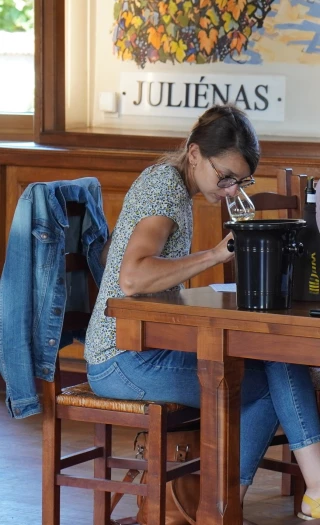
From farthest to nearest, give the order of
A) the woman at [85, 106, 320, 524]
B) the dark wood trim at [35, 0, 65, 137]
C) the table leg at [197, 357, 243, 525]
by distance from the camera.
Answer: the dark wood trim at [35, 0, 65, 137]
the woman at [85, 106, 320, 524]
the table leg at [197, 357, 243, 525]

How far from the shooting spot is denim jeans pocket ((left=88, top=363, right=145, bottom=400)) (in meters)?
2.70

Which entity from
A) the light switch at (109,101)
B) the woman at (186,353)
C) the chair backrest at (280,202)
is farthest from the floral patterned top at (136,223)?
the light switch at (109,101)

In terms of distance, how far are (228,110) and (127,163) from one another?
5.54 feet

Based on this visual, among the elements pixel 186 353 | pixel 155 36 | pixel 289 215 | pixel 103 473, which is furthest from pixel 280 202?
pixel 155 36

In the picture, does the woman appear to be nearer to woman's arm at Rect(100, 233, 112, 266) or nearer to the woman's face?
the woman's face

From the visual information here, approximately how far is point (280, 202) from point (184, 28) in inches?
56.0

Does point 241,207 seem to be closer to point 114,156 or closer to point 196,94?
point 114,156

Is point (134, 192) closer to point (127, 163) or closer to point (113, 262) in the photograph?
point (113, 262)

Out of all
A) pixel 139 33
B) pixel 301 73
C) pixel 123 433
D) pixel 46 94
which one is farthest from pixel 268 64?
pixel 123 433

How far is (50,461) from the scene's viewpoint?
110 inches

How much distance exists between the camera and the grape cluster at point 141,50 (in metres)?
4.70

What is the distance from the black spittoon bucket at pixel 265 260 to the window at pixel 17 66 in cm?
306

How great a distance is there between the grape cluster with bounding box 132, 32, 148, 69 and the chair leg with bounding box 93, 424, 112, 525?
2.15 meters

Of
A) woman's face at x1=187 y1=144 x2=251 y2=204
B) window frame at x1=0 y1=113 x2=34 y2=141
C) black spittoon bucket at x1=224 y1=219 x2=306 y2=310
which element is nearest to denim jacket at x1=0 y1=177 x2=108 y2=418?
woman's face at x1=187 y1=144 x2=251 y2=204
